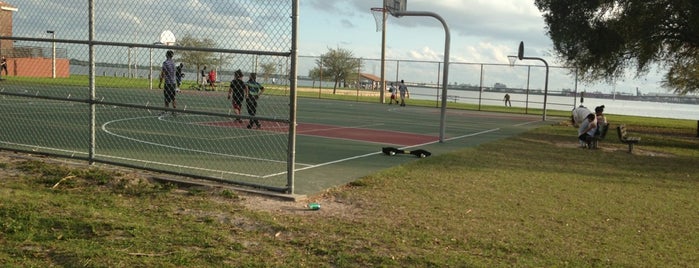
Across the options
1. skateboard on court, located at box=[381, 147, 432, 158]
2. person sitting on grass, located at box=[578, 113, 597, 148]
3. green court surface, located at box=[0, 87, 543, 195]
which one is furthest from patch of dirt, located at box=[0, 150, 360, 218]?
person sitting on grass, located at box=[578, 113, 597, 148]

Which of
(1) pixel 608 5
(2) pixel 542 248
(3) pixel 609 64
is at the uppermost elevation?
(1) pixel 608 5

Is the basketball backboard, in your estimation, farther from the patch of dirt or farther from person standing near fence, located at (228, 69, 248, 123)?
the patch of dirt

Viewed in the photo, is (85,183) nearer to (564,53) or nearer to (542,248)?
(542,248)

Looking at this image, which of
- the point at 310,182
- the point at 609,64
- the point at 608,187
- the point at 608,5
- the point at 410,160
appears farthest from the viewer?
the point at 609,64

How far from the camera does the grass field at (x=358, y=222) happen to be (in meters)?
5.07

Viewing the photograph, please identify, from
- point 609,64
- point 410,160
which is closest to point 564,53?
point 609,64

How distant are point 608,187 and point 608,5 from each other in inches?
501

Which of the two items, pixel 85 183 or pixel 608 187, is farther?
pixel 608 187

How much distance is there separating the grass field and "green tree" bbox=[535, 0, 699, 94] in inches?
392

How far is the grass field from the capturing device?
5.07 metres

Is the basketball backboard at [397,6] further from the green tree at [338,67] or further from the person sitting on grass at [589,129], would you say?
the green tree at [338,67]

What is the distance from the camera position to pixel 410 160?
11695mm

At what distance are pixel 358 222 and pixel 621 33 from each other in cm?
1617

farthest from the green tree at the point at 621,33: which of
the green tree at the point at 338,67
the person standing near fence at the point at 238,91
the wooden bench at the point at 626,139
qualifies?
the green tree at the point at 338,67
